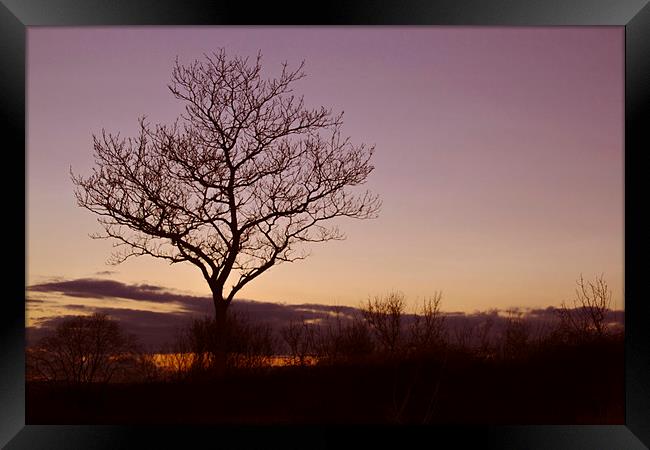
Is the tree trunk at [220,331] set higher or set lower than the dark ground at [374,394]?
higher

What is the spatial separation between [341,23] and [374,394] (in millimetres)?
2717

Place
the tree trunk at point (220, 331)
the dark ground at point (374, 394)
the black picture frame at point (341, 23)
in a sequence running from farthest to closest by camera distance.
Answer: the tree trunk at point (220, 331), the dark ground at point (374, 394), the black picture frame at point (341, 23)

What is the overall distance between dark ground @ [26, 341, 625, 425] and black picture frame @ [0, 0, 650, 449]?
4.02 ft

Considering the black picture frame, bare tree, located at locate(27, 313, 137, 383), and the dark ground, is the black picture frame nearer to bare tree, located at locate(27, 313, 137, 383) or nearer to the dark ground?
the dark ground

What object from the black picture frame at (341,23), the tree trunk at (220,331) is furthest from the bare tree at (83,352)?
the black picture frame at (341,23)

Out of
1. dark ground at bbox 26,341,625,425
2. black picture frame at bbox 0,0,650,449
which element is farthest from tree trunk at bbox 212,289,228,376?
black picture frame at bbox 0,0,650,449

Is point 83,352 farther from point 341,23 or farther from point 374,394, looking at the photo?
point 341,23

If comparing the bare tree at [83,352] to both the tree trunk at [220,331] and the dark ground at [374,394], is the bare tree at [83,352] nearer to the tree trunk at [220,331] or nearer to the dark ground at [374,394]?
the dark ground at [374,394]

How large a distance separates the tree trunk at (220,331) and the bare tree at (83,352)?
63 centimetres

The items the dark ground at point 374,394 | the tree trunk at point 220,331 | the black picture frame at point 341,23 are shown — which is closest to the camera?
the black picture frame at point 341,23

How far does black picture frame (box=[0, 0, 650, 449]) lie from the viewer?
3.66 metres

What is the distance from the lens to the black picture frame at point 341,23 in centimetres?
366

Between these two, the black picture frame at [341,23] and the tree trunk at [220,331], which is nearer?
the black picture frame at [341,23]
